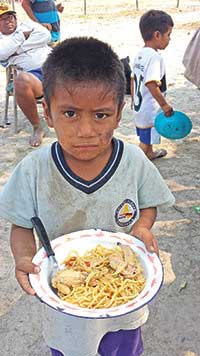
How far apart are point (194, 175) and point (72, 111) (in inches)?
107

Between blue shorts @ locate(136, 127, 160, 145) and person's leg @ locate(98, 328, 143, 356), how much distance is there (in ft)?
8.25

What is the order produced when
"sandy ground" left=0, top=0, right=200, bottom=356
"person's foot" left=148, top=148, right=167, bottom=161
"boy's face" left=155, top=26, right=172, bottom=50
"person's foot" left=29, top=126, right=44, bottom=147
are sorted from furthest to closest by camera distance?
"person's foot" left=29, top=126, right=44, bottom=147
"person's foot" left=148, top=148, right=167, bottom=161
"boy's face" left=155, top=26, right=172, bottom=50
"sandy ground" left=0, top=0, right=200, bottom=356

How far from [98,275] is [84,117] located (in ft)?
1.61

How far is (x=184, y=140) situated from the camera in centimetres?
473

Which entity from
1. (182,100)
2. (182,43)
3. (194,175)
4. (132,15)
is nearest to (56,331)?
(194,175)

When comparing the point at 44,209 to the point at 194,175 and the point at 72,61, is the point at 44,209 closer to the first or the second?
the point at 72,61

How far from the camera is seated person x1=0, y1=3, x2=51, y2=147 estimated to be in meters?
4.80

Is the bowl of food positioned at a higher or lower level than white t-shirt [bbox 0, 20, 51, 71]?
higher

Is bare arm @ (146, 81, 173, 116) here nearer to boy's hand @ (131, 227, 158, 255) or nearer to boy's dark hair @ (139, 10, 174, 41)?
boy's dark hair @ (139, 10, 174, 41)

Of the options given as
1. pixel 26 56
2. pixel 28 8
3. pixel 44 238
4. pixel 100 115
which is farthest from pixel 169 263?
pixel 28 8

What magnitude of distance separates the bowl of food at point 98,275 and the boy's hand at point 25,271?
22mm

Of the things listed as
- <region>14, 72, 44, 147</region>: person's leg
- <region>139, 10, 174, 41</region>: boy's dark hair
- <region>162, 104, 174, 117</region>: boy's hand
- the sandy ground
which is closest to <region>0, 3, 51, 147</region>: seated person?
<region>14, 72, 44, 147</region>: person's leg

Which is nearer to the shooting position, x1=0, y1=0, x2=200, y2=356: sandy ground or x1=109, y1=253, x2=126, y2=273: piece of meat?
x1=109, y1=253, x2=126, y2=273: piece of meat

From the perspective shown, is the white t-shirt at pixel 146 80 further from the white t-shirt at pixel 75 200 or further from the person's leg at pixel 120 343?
the person's leg at pixel 120 343
